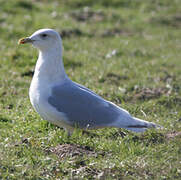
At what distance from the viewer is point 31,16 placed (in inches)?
472

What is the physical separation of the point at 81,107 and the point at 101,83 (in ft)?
8.56

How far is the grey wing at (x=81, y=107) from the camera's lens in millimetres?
5312

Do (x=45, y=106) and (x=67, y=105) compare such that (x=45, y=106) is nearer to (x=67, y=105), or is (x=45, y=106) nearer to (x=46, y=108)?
(x=46, y=108)

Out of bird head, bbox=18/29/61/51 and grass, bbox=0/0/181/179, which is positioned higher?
bird head, bbox=18/29/61/51

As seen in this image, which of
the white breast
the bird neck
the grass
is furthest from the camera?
the bird neck

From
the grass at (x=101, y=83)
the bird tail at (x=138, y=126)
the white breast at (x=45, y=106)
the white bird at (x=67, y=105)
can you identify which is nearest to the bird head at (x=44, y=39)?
the white bird at (x=67, y=105)

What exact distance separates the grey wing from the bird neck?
7.0 inches

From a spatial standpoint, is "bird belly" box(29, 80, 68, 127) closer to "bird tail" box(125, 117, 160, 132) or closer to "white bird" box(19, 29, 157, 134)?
"white bird" box(19, 29, 157, 134)

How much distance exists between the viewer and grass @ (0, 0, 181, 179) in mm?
4465

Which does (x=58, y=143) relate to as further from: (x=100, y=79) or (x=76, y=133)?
(x=100, y=79)

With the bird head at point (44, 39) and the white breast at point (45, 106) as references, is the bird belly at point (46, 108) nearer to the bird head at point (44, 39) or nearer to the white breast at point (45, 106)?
the white breast at point (45, 106)

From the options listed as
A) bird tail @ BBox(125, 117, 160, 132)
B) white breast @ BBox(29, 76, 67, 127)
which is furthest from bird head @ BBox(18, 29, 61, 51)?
bird tail @ BBox(125, 117, 160, 132)

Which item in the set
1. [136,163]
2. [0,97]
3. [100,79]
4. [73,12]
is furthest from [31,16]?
[136,163]

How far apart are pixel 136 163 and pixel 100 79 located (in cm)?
368
